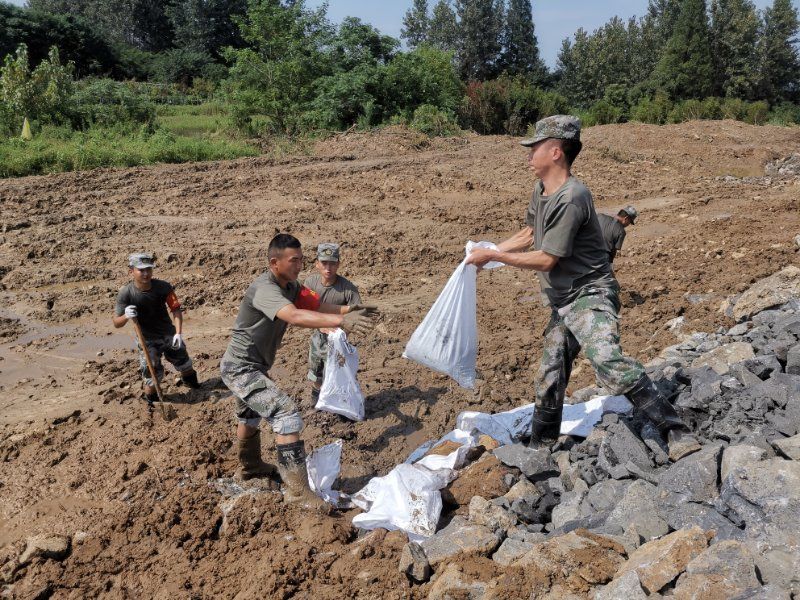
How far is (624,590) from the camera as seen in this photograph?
2.62 meters

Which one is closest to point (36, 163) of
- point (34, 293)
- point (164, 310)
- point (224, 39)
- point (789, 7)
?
point (34, 293)

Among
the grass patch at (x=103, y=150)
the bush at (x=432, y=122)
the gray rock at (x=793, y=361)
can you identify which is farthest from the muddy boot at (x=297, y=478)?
the bush at (x=432, y=122)

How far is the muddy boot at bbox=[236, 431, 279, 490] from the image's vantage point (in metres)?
4.47

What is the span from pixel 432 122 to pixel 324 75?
392cm

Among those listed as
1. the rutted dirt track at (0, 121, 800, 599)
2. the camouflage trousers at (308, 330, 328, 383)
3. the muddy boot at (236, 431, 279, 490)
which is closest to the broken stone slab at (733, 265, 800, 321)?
the rutted dirt track at (0, 121, 800, 599)

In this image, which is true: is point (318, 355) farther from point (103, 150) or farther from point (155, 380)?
point (103, 150)

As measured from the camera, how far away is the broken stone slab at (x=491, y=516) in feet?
11.7

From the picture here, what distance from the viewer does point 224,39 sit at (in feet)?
149

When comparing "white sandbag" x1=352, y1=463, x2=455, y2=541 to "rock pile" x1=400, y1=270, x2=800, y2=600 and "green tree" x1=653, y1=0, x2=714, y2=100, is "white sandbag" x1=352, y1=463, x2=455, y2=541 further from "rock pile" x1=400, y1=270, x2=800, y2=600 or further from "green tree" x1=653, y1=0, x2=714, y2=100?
"green tree" x1=653, y1=0, x2=714, y2=100

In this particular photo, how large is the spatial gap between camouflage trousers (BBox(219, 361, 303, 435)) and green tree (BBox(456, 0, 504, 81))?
4619 cm

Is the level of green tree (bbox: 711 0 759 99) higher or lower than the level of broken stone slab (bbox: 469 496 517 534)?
higher

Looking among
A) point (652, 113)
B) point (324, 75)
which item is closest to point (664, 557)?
point (324, 75)

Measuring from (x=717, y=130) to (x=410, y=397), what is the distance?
1816 cm

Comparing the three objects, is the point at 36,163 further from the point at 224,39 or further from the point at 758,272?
the point at 224,39
